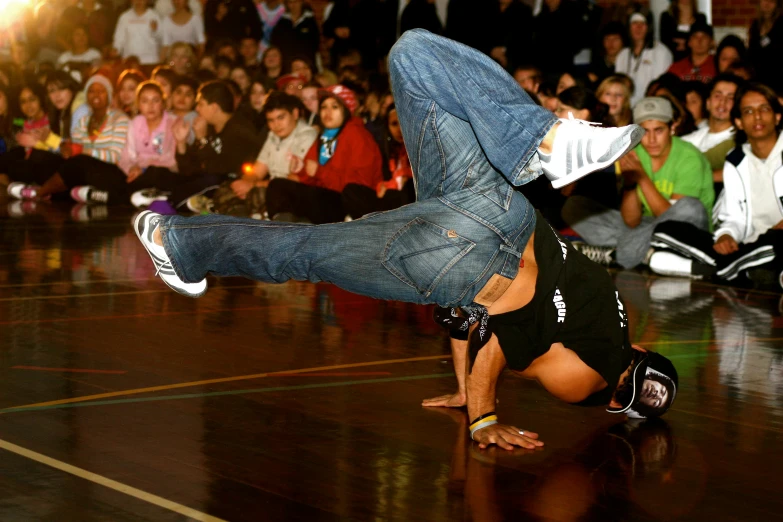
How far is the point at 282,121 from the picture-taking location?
888 centimetres

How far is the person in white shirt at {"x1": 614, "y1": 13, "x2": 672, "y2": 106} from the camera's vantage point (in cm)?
949

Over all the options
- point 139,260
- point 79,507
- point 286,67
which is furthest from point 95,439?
point 286,67

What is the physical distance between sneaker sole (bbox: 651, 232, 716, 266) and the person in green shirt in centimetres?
13

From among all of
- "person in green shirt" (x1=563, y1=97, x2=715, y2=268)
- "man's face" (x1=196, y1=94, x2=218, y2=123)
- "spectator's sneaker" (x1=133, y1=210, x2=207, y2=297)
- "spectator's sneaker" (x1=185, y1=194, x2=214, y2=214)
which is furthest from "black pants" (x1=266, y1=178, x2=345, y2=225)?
"spectator's sneaker" (x1=133, y1=210, x2=207, y2=297)

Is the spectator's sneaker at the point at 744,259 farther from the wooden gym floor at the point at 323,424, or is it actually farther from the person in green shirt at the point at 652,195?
the wooden gym floor at the point at 323,424

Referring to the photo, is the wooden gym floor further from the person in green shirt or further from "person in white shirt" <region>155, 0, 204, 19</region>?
"person in white shirt" <region>155, 0, 204, 19</region>

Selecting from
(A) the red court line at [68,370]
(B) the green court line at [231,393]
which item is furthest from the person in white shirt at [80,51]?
(B) the green court line at [231,393]

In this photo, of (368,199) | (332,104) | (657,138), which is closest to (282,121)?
(332,104)

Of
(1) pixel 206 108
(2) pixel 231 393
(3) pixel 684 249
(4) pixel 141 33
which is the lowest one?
(2) pixel 231 393

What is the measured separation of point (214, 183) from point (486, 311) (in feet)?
22.2

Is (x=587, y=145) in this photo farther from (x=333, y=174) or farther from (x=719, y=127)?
(x=333, y=174)

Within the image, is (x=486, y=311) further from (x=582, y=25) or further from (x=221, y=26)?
(x=221, y=26)

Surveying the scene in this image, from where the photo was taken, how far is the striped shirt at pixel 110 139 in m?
10.9

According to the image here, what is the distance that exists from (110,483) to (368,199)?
558 cm
